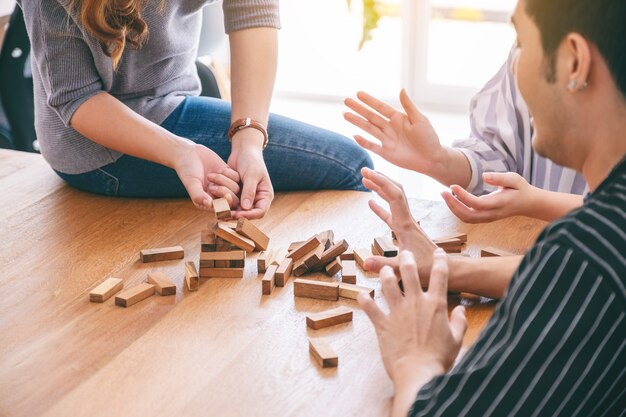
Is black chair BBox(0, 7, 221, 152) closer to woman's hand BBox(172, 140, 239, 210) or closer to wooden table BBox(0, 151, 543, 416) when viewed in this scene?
wooden table BBox(0, 151, 543, 416)

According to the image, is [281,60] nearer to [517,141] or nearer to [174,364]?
[517,141]

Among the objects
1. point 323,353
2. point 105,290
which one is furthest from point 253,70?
point 323,353

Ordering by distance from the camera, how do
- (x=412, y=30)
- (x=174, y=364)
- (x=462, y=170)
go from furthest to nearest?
(x=412, y=30) → (x=462, y=170) → (x=174, y=364)

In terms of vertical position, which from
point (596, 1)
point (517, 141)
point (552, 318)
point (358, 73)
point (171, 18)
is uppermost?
point (596, 1)

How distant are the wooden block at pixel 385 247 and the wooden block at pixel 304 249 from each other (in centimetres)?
13

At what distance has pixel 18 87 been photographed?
8.93 ft

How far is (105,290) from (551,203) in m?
0.93

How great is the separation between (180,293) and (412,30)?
3269 mm

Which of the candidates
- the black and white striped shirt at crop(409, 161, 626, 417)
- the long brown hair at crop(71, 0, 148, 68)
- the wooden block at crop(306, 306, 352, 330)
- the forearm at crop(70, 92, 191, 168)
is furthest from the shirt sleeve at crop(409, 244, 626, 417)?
the long brown hair at crop(71, 0, 148, 68)

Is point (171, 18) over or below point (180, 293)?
over

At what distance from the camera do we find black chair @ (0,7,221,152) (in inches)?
104

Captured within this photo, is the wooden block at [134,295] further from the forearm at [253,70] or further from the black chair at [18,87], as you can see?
the black chair at [18,87]

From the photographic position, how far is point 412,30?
460 cm

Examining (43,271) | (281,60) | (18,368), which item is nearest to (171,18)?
(43,271)
